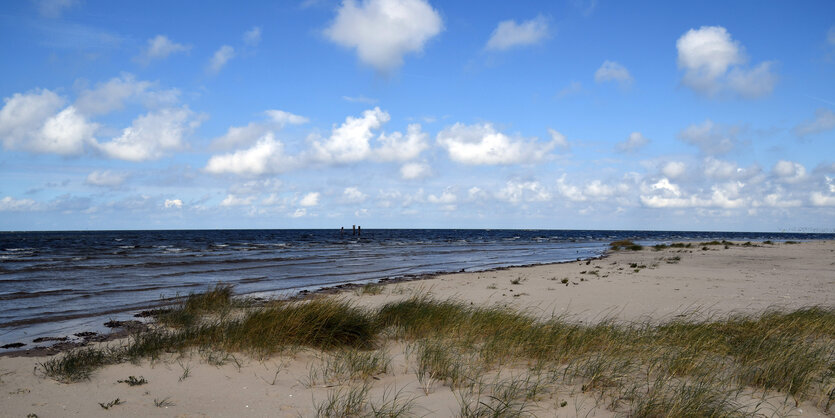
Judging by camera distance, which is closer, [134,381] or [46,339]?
[134,381]

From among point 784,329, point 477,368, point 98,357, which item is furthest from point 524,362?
point 98,357

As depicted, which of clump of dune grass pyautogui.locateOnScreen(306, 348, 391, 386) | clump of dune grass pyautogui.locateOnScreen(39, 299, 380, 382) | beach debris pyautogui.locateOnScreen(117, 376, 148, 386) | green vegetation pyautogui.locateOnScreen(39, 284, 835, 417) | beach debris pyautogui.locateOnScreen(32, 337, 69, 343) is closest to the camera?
green vegetation pyautogui.locateOnScreen(39, 284, 835, 417)

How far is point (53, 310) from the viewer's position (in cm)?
1432

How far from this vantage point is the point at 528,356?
7.06m

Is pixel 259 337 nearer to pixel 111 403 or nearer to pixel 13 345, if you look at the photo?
pixel 111 403

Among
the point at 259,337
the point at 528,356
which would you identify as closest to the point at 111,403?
the point at 259,337

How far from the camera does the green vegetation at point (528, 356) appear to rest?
209 inches

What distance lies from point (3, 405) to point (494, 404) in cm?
572

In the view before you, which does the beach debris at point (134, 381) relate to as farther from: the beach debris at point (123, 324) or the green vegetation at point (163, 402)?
the beach debris at point (123, 324)

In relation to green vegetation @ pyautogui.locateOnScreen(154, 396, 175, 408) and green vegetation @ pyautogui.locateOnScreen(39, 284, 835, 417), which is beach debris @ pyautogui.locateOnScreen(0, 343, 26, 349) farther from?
green vegetation @ pyautogui.locateOnScreen(154, 396, 175, 408)

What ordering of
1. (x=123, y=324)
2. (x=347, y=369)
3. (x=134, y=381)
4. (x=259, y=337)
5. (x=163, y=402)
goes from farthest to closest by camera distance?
(x=123, y=324)
(x=259, y=337)
(x=347, y=369)
(x=134, y=381)
(x=163, y=402)

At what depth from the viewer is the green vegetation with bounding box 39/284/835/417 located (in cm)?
532

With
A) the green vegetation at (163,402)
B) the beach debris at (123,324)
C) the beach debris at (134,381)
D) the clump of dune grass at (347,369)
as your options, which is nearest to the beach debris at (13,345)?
the beach debris at (123,324)

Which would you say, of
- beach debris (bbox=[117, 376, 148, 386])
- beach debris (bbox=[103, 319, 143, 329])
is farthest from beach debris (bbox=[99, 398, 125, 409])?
beach debris (bbox=[103, 319, 143, 329])
